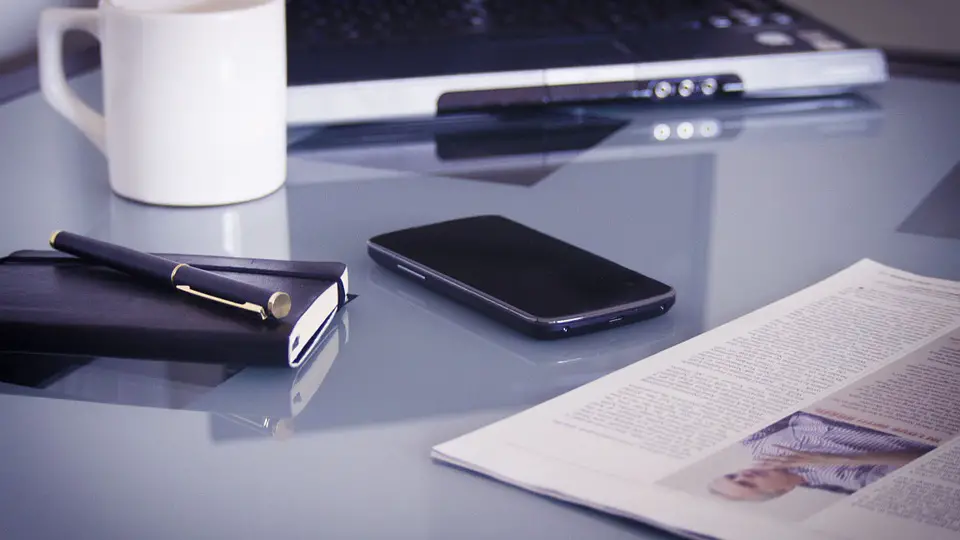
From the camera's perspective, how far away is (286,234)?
2.23 ft

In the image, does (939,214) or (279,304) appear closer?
(279,304)

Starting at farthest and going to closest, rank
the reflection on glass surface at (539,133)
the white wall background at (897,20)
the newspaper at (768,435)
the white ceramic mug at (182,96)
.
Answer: the white wall background at (897,20) → the reflection on glass surface at (539,133) → the white ceramic mug at (182,96) → the newspaper at (768,435)

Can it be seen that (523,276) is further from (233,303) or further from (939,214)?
(939,214)

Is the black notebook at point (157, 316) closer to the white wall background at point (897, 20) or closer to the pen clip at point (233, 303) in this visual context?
the pen clip at point (233, 303)

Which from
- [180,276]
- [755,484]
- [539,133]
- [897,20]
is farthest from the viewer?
[897,20]

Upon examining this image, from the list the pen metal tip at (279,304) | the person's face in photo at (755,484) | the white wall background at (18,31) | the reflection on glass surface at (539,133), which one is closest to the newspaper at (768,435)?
the person's face in photo at (755,484)

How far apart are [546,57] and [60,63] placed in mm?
366

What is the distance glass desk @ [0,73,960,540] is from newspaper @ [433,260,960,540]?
0.01 meters

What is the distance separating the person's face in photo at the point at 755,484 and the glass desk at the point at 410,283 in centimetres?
3

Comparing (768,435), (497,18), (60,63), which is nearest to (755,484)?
(768,435)

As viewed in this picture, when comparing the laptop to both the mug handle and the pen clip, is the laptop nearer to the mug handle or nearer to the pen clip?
the mug handle

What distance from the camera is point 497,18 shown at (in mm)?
1000

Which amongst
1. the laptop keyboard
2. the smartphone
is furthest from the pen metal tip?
the laptop keyboard

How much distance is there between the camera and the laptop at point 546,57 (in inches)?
33.3
